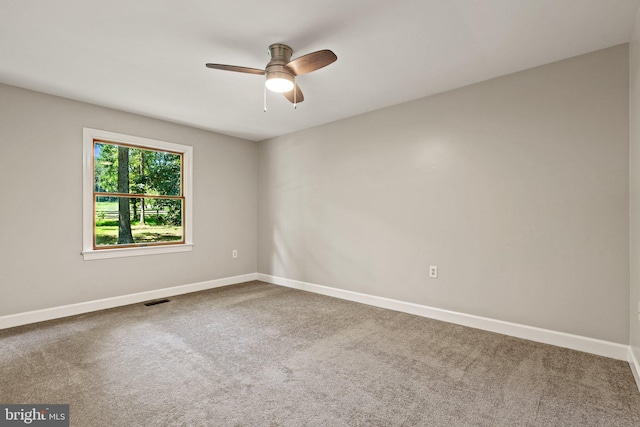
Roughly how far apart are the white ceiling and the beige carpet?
2.43m

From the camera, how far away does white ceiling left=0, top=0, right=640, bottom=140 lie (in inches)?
80.5

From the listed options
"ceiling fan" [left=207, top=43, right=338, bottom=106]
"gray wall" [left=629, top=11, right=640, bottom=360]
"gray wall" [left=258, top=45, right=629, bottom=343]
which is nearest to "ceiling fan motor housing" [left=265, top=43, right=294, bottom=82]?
"ceiling fan" [left=207, top=43, right=338, bottom=106]

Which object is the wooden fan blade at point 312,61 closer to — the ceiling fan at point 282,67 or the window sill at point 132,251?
the ceiling fan at point 282,67

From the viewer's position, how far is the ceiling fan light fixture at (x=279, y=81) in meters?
A: 2.42

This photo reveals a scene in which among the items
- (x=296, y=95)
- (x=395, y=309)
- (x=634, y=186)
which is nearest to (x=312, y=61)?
(x=296, y=95)

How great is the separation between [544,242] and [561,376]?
109 cm

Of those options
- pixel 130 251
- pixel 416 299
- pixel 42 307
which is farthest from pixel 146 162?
pixel 416 299

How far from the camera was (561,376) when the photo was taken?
2.21 m

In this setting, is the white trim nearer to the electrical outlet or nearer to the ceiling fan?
the electrical outlet

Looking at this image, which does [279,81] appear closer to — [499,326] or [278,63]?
[278,63]

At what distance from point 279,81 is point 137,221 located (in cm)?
299

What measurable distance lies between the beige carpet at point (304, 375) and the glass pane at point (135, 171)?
165 centimetres

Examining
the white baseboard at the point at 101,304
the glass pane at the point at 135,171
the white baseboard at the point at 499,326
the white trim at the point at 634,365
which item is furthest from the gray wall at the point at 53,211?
the white trim at the point at 634,365

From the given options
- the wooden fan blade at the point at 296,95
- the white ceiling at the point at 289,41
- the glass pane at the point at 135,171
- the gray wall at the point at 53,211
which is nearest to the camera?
the white ceiling at the point at 289,41
